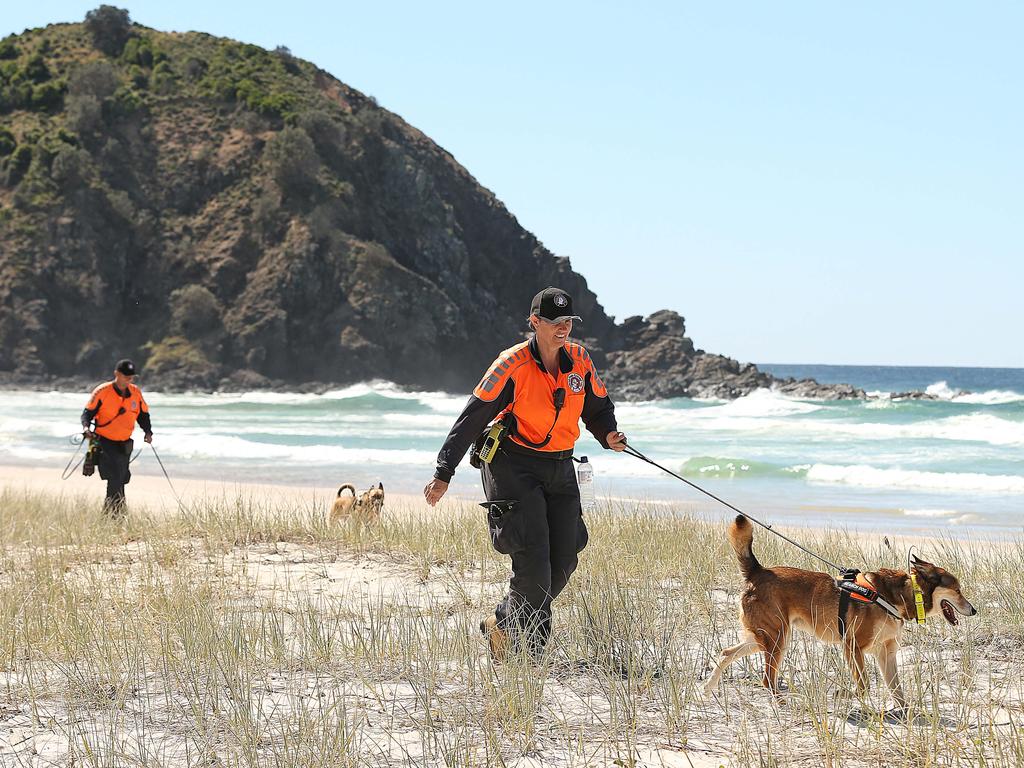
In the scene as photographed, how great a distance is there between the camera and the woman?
4.88 m

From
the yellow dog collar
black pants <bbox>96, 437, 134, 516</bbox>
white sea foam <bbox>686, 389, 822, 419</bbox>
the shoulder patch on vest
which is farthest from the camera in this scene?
white sea foam <bbox>686, 389, 822, 419</bbox>

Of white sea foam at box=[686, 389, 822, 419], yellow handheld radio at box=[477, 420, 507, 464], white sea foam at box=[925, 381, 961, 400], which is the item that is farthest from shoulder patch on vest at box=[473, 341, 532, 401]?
white sea foam at box=[925, 381, 961, 400]

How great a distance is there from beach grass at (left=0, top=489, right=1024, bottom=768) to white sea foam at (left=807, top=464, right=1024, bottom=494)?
11088mm

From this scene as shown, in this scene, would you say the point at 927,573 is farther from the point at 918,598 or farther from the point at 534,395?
the point at 534,395

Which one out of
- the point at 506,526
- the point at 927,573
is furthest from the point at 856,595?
the point at 506,526

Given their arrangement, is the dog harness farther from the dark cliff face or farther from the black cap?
the dark cliff face

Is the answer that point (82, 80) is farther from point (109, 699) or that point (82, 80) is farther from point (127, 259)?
point (109, 699)

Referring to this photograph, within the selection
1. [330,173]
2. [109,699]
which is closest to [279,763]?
[109,699]

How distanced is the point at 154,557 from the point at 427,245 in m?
65.4

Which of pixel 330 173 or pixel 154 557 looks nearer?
pixel 154 557

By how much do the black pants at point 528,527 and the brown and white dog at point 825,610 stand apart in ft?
3.06

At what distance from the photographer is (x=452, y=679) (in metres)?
4.44

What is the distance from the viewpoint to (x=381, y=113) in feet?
260

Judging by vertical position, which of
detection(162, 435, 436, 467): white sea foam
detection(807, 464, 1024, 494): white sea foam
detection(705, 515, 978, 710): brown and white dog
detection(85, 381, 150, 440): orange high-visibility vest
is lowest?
detection(162, 435, 436, 467): white sea foam
